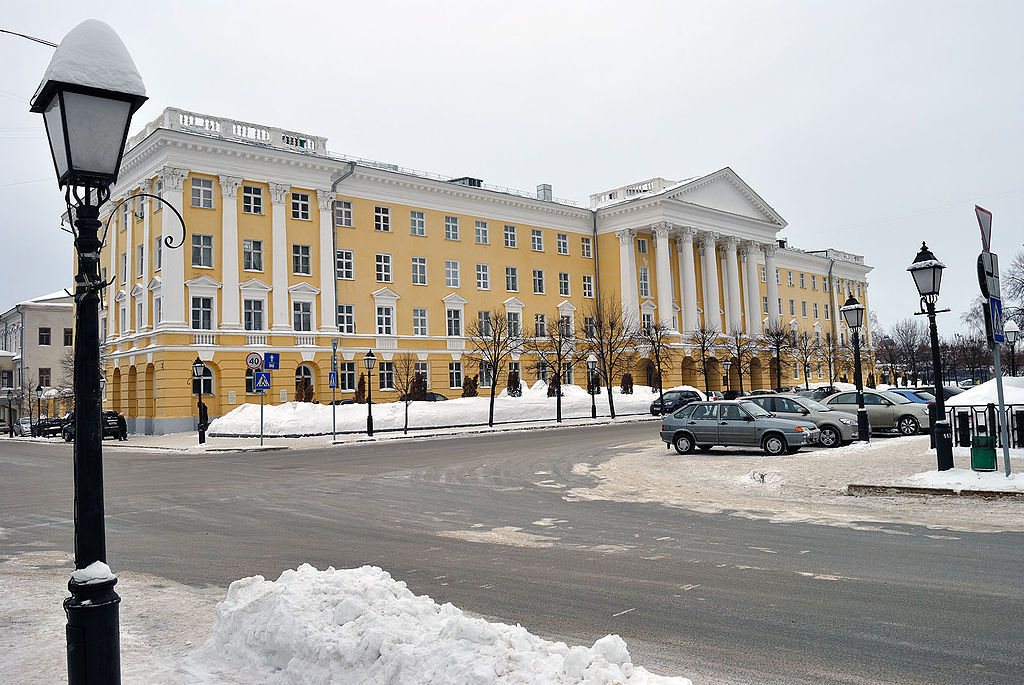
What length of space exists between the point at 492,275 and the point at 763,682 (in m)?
55.5

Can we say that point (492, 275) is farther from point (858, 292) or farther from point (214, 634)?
point (858, 292)

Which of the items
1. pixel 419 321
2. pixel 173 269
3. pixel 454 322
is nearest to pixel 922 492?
pixel 173 269

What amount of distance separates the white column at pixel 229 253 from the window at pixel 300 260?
3.89m

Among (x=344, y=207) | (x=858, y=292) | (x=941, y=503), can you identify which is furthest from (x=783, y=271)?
(x=941, y=503)

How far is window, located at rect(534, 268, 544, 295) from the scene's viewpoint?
6284cm

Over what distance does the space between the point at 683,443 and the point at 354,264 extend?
33998mm

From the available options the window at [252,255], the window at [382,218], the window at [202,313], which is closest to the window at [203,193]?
the window at [252,255]

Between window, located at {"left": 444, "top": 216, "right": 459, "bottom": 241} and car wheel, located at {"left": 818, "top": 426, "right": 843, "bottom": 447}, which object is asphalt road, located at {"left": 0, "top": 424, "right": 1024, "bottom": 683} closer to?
car wheel, located at {"left": 818, "top": 426, "right": 843, "bottom": 447}

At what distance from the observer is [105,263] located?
51.0 m

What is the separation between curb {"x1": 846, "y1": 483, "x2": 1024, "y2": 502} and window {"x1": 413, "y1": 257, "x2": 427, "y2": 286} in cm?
4370

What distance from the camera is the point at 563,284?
65375 mm

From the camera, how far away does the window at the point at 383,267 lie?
5291 centimetres

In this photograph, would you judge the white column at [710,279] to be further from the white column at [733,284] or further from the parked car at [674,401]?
the parked car at [674,401]

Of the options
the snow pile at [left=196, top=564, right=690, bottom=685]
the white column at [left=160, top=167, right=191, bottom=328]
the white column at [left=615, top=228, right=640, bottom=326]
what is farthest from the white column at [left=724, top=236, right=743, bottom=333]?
the snow pile at [left=196, top=564, right=690, bottom=685]
